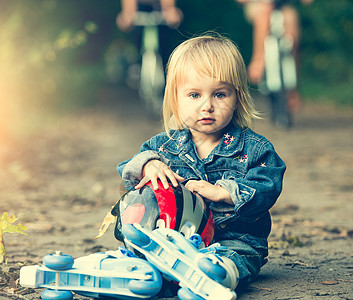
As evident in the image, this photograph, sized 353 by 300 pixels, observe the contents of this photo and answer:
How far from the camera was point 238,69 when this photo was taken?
3076mm

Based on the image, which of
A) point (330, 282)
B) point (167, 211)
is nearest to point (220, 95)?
point (167, 211)

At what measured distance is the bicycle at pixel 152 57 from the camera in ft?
33.0

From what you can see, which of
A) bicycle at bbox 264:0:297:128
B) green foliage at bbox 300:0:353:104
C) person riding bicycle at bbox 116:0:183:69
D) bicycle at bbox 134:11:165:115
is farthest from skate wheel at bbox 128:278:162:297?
green foliage at bbox 300:0:353:104

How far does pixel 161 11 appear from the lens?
1016 cm

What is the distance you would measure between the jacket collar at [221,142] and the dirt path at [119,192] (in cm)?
59

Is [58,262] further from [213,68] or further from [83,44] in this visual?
[83,44]

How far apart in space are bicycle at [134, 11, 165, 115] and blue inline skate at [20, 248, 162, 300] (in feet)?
24.4

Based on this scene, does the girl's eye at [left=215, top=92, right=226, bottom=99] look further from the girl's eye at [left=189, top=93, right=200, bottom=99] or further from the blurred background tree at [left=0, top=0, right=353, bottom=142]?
the blurred background tree at [left=0, top=0, right=353, bottom=142]

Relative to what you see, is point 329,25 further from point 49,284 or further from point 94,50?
point 49,284

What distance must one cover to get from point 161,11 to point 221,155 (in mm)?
7364

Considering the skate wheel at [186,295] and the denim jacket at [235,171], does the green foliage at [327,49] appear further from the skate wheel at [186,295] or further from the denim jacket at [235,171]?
the skate wheel at [186,295]

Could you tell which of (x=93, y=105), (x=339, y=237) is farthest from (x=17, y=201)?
(x=93, y=105)

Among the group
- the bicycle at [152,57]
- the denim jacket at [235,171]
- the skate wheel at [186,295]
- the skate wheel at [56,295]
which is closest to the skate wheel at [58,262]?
the skate wheel at [56,295]

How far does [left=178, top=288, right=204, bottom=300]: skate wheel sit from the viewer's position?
2549mm
